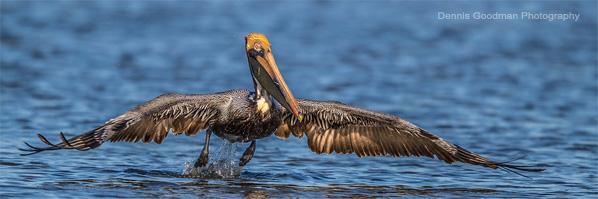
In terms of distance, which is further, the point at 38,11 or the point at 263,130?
the point at 38,11

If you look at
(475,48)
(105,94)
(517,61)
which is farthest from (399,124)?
(475,48)

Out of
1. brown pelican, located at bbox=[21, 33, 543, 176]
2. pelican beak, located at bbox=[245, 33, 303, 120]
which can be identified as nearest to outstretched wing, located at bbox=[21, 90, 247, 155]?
brown pelican, located at bbox=[21, 33, 543, 176]

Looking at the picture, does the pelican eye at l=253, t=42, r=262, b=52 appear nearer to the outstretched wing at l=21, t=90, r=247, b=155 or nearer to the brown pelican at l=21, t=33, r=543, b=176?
the brown pelican at l=21, t=33, r=543, b=176

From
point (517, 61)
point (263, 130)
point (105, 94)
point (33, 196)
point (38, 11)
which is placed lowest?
point (33, 196)

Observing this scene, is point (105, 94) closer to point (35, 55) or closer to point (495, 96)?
point (35, 55)

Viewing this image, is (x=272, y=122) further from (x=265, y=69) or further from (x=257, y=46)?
(x=257, y=46)

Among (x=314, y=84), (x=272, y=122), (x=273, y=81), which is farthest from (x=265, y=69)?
(x=314, y=84)

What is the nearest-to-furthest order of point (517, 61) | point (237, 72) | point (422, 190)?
point (422, 190) < point (237, 72) < point (517, 61)

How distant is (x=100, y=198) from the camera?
8.53 m

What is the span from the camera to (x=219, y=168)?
994 centimetres

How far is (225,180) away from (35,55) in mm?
8999

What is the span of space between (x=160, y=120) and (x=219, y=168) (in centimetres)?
89

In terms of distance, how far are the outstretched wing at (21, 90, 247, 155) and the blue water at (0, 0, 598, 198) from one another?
0.42m

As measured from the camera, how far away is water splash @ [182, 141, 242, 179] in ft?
32.3
